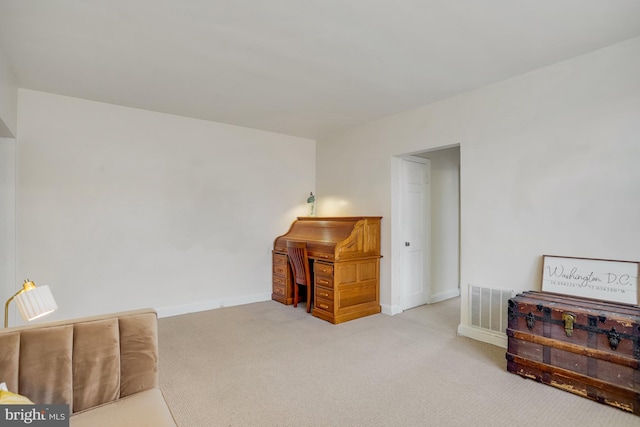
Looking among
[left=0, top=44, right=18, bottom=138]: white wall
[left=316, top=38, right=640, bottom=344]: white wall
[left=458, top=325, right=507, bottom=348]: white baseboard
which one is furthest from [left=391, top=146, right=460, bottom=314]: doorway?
[left=0, top=44, right=18, bottom=138]: white wall

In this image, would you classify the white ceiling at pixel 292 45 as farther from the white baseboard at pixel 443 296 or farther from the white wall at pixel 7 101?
the white baseboard at pixel 443 296

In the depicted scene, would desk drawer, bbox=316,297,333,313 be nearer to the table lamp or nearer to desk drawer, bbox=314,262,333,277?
desk drawer, bbox=314,262,333,277

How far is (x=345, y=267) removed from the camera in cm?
405

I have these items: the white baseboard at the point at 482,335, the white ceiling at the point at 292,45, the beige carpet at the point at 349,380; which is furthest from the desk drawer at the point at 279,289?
the white ceiling at the point at 292,45

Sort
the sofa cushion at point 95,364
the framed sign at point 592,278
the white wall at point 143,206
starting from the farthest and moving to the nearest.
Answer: the white wall at point 143,206 < the framed sign at point 592,278 < the sofa cushion at point 95,364

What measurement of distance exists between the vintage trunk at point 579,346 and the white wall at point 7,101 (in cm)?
455

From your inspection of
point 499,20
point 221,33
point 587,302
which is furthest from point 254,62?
point 587,302

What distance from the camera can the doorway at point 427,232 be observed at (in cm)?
435

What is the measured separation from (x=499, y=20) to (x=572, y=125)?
1.22 metres

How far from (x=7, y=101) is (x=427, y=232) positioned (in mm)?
4943

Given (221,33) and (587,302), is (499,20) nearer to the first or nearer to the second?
(221,33)

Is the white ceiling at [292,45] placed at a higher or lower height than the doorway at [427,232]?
higher

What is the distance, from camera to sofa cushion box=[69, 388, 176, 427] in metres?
1.34

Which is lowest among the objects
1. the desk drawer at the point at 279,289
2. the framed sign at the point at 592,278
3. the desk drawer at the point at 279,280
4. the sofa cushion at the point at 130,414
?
the desk drawer at the point at 279,289
